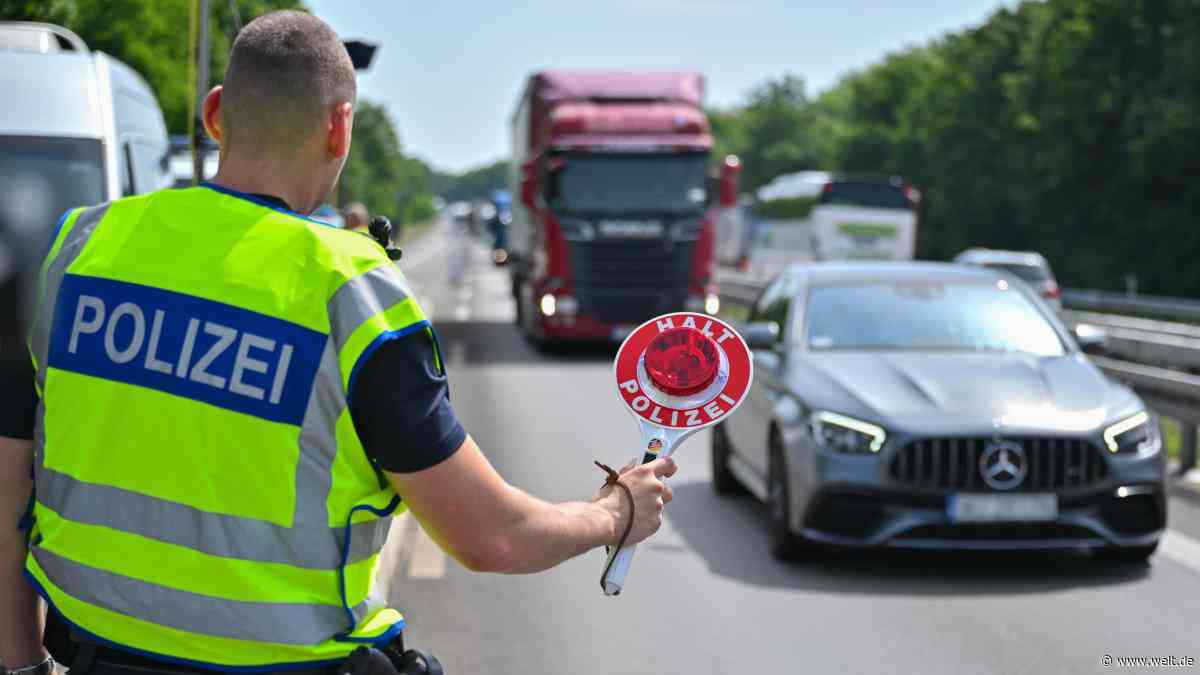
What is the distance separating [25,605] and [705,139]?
20192 mm

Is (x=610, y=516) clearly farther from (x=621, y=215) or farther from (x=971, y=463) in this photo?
(x=621, y=215)

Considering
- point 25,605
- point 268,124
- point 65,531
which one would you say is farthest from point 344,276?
point 25,605

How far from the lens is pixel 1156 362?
20359mm

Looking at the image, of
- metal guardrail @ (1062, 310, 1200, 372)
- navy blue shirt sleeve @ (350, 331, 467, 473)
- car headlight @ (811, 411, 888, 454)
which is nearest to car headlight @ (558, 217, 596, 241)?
metal guardrail @ (1062, 310, 1200, 372)

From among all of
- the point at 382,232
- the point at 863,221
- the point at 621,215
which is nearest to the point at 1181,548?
the point at 382,232

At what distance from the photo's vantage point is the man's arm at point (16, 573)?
8.21 feet

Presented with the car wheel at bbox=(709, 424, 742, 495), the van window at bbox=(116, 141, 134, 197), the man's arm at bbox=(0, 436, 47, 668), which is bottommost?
the car wheel at bbox=(709, 424, 742, 495)

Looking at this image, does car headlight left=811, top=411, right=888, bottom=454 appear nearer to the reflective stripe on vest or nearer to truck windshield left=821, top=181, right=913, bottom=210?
the reflective stripe on vest

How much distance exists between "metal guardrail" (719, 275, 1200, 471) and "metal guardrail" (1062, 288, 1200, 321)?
0.17 m

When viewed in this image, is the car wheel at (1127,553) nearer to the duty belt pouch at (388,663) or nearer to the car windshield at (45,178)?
the car windshield at (45,178)

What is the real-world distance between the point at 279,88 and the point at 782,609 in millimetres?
5308

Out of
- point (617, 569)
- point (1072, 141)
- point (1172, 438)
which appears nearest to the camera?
point (617, 569)

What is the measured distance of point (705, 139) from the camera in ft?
73.9

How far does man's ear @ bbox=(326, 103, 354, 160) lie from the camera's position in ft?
7.76
